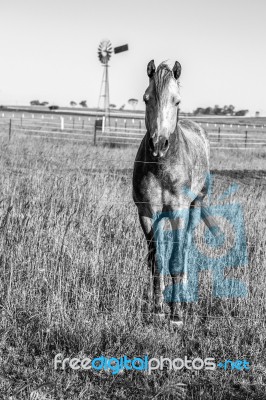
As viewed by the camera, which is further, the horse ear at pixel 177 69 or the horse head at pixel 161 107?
the horse ear at pixel 177 69

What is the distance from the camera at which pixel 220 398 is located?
2887mm

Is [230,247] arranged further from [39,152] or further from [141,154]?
[39,152]

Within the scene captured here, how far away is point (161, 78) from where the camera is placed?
3.61 m

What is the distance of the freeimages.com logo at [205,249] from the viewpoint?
4188 millimetres

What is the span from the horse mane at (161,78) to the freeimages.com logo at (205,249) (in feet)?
3.27

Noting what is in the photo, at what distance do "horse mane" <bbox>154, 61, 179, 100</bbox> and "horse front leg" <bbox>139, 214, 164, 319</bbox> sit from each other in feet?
3.89

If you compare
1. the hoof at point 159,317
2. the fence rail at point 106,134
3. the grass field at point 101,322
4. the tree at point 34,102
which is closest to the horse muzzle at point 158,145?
the grass field at point 101,322

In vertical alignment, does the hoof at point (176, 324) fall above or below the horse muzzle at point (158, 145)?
below

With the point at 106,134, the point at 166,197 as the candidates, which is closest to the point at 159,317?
the point at 166,197

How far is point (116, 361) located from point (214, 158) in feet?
51.3

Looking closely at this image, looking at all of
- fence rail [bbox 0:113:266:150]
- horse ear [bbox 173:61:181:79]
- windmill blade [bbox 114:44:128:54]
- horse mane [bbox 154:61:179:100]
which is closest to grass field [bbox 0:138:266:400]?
horse mane [bbox 154:61:179:100]

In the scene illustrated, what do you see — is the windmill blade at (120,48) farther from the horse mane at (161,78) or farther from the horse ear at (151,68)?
the horse mane at (161,78)

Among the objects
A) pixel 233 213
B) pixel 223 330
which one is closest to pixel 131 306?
pixel 223 330

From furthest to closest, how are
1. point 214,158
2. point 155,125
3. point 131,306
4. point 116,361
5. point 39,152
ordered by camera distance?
point 214,158, point 39,152, point 131,306, point 155,125, point 116,361
